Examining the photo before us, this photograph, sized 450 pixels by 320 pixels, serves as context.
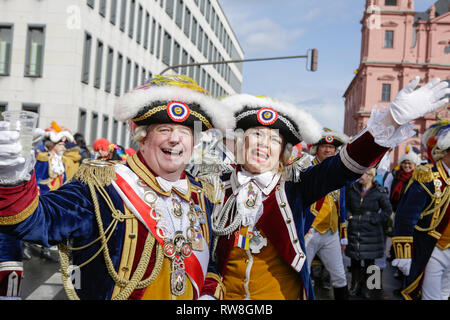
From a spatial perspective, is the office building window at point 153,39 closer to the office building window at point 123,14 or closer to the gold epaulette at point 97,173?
the office building window at point 123,14

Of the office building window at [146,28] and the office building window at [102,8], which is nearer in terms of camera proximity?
the office building window at [102,8]

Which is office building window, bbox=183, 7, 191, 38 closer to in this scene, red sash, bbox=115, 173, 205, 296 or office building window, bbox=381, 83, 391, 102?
office building window, bbox=381, 83, 391, 102

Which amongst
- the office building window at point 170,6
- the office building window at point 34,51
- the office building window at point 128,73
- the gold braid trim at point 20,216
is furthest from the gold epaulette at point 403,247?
the office building window at point 170,6

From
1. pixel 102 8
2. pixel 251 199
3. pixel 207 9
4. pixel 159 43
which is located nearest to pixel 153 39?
pixel 159 43

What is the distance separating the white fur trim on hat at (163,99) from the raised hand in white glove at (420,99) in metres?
1.02

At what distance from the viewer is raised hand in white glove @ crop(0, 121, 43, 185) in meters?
1.71

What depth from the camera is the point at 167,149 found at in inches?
103

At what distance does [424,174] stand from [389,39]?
186 ft

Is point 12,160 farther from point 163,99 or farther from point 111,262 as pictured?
point 163,99

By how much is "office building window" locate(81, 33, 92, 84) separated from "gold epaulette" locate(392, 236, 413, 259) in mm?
19298

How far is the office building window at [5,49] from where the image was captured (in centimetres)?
2136

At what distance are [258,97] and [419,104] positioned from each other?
4.52 ft

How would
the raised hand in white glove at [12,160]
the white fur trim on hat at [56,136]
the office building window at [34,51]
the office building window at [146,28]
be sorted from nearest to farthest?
the raised hand in white glove at [12,160] → the white fur trim on hat at [56,136] → the office building window at [34,51] → the office building window at [146,28]

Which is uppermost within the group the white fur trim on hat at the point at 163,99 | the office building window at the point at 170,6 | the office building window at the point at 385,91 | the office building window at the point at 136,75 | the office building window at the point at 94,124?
the office building window at the point at 170,6
